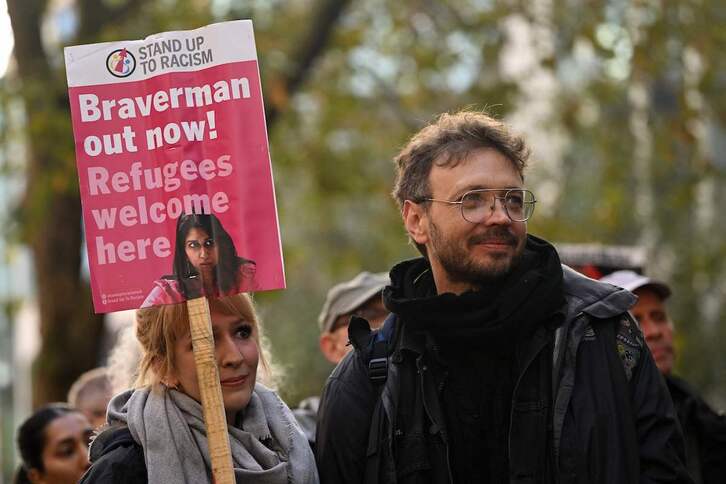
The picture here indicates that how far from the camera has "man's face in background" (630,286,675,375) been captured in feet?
21.5

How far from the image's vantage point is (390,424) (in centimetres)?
428

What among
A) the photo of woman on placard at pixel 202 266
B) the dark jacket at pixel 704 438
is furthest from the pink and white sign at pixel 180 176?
the dark jacket at pixel 704 438

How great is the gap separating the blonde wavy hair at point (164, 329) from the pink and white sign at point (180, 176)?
0.16 meters

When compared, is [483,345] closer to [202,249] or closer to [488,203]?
[488,203]

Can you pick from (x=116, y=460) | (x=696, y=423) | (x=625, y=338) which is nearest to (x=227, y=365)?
(x=116, y=460)

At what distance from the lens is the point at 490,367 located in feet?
14.2

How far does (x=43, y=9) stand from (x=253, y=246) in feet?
29.8

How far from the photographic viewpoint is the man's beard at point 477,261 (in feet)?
14.2

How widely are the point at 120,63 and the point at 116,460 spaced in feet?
4.01

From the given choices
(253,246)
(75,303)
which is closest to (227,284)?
(253,246)

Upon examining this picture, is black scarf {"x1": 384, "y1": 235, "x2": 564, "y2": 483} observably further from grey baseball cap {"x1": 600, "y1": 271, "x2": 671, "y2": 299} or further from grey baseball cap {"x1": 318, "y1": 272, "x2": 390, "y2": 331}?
grey baseball cap {"x1": 600, "y1": 271, "x2": 671, "y2": 299}

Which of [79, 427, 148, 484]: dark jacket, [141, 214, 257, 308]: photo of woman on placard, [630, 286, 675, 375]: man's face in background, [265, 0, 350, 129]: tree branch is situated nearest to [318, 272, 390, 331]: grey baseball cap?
[630, 286, 675, 375]: man's face in background

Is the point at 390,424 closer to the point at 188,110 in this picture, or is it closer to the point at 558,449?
the point at 558,449

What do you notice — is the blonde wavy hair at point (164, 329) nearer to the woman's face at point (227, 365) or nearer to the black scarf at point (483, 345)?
the woman's face at point (227, 365)
